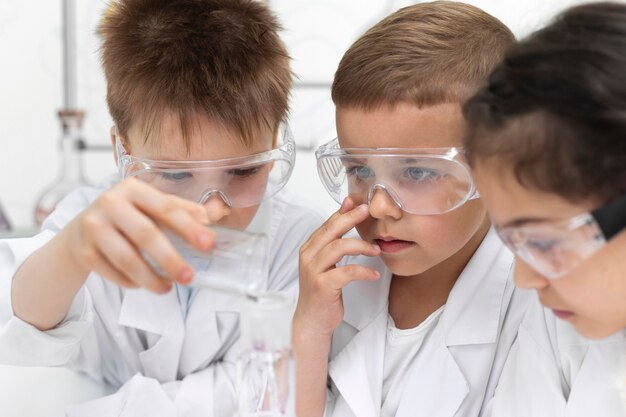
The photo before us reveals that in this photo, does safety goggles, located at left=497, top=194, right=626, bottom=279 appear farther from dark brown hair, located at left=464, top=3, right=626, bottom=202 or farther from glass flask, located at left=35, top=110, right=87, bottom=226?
glass flask, located at left=35, top=110, right=87, bottom=226

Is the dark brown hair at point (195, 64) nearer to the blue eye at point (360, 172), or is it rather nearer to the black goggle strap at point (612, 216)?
the blue eye at point (360, 172)

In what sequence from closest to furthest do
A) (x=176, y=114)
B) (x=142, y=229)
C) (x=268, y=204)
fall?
1. (x=142, y=229)
2. (x=176, y=114)
3. (x=268, y=204)

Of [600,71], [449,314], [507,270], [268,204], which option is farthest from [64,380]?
[600,71]

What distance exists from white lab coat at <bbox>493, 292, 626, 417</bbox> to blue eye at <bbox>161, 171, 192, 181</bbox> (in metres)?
0.60

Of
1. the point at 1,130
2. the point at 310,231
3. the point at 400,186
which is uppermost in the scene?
the point at 400,186

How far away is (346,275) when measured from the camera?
4.12 feet

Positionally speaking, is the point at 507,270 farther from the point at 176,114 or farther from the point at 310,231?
the point at 176,114

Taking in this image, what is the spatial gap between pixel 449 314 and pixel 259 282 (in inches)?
22.3

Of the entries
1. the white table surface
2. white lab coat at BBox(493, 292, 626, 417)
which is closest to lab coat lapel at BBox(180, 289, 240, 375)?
the white table surface

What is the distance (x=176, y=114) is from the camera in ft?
4.29

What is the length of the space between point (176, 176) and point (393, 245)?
378 mm

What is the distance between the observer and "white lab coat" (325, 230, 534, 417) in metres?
1.28

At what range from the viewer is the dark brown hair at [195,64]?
4.31 feet

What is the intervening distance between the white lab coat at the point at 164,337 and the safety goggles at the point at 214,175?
181 mm
